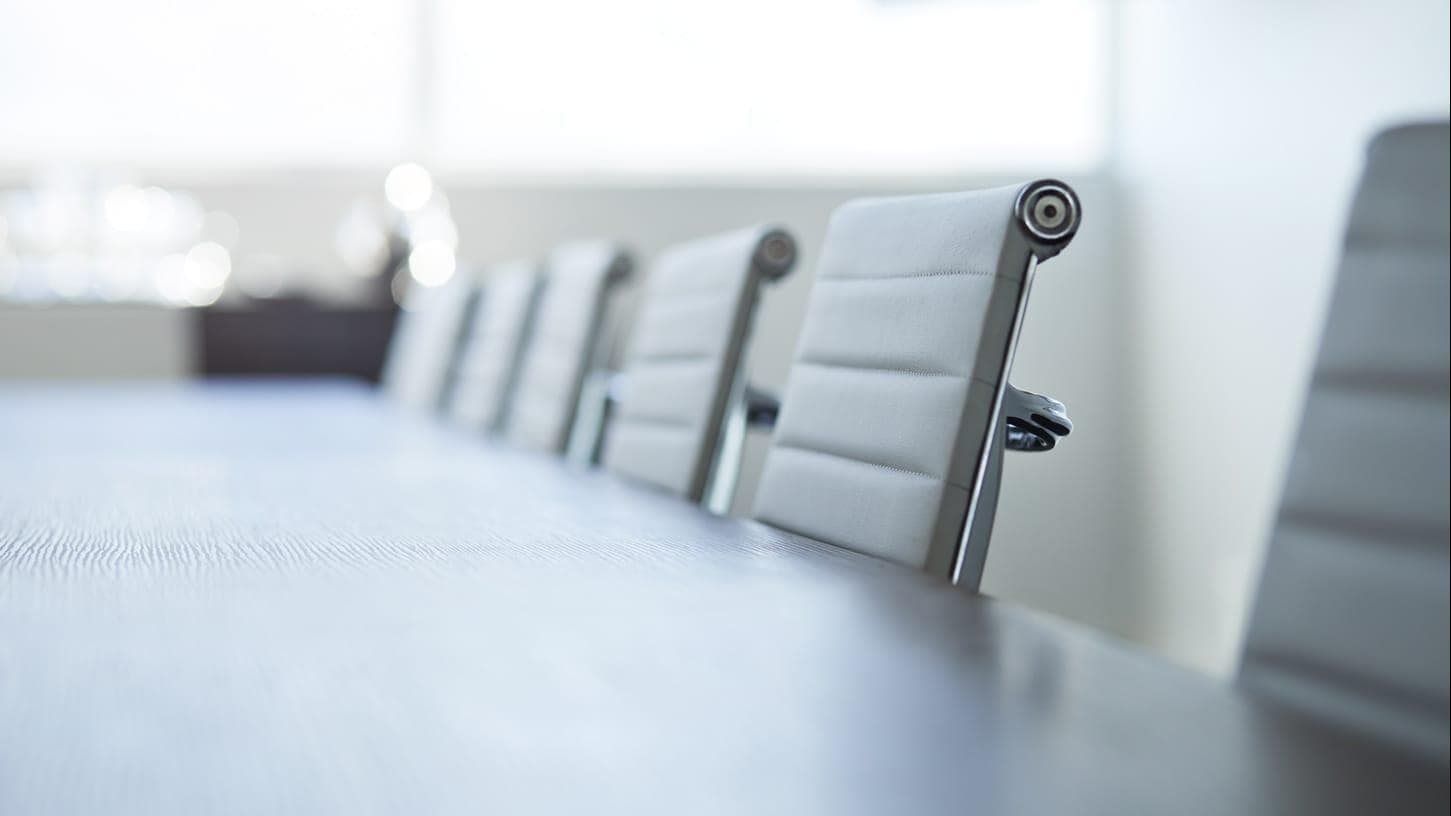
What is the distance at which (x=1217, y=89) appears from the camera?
4254mm

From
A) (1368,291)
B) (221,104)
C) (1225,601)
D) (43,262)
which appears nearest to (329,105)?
(221,104)

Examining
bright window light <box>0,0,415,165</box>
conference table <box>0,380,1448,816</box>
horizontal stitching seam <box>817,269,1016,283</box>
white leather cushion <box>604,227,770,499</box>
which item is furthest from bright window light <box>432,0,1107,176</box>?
conference table <box>0,380,1448,816</box>

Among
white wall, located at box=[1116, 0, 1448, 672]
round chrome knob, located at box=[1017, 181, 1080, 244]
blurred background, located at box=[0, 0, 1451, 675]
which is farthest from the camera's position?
blurred background, located at box=[0, 0, 1451, 675]

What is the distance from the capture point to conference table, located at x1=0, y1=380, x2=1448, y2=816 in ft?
1.54

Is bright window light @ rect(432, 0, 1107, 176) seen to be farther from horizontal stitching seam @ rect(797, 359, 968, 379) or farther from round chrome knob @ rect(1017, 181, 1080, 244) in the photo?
round chrome knob @ rect(1017, 181, 1080, 244)

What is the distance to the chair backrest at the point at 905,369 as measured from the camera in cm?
112

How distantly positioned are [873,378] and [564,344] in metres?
1.45

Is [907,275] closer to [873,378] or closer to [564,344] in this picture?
[873,378]

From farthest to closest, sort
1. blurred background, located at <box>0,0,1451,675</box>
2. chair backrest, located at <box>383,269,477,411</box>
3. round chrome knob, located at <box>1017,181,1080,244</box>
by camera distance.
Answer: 1. blurred background, located at <box>0,0,1451,675</box>
2. chair backrest, located at <box>383,269,477,411</box>
3. round chrome knob, located at <box>1017,181,1080,244</box>

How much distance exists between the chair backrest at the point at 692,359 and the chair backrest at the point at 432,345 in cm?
158

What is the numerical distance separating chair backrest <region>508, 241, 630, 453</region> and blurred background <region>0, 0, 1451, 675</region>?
1.73 meters

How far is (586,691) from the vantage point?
1.97 ft

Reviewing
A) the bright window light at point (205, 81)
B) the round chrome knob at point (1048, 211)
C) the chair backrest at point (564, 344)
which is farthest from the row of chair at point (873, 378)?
the bright window light at point (205, 81)

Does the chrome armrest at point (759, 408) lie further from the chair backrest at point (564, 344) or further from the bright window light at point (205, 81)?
the bright window light at point (205, 81)
